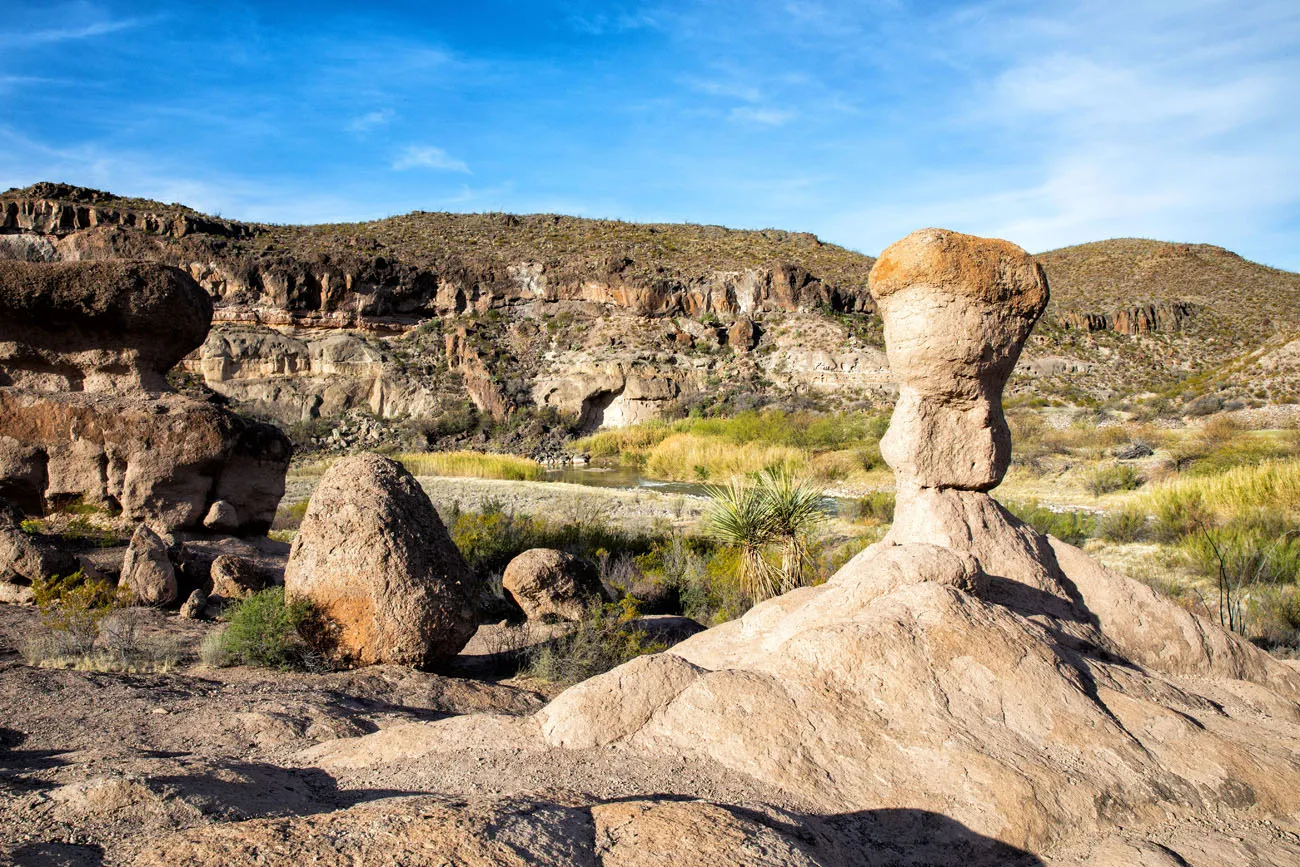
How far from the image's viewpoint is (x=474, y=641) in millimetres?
8375

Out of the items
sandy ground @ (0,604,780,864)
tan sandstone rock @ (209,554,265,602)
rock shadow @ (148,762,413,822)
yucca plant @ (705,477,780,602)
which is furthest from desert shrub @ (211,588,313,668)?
yucca plant @ (705,477,780,602)

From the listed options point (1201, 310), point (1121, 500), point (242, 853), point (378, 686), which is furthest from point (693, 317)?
point (242, 853)

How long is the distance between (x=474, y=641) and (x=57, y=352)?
23.5 ft

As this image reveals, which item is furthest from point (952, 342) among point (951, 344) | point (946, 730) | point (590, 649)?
point (590, 649)

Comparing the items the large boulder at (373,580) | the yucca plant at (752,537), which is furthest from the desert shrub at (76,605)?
the yucca plant at (752,537)

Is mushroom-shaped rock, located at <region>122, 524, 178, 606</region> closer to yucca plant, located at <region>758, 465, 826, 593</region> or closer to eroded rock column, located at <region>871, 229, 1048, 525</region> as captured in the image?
yucca plant, located at <region>758, 465, 826, 593</region>

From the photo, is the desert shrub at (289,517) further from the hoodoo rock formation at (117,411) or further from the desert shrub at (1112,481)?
the desert shrub at (1112,481)

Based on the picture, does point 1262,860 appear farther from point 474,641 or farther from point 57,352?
point 57,352

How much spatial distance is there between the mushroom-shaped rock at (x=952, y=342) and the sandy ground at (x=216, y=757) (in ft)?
10.9

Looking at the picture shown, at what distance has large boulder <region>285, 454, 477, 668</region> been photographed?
658 cm

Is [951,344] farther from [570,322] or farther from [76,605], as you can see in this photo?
[570,322]

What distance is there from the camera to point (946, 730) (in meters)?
3.53

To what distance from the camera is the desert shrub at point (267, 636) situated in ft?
21.6

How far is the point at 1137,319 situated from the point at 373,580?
4755 centimetres
